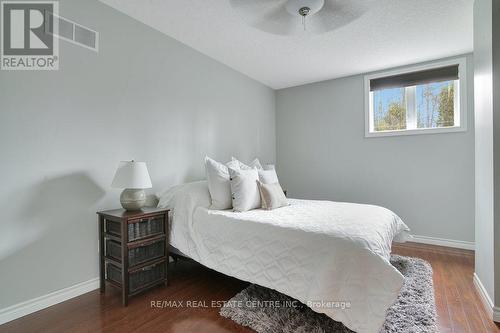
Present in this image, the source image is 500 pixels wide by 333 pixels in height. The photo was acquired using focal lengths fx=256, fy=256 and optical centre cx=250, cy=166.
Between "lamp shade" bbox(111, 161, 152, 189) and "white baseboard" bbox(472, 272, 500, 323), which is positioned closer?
"white baseboard" bbox(472, 272, 500, 323)

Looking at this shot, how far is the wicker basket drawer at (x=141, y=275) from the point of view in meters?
2.07

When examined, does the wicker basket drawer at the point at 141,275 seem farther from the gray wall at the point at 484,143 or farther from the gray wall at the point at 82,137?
the gray wall at the point at 484,143

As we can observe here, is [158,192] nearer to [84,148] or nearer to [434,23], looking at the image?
[84,148]

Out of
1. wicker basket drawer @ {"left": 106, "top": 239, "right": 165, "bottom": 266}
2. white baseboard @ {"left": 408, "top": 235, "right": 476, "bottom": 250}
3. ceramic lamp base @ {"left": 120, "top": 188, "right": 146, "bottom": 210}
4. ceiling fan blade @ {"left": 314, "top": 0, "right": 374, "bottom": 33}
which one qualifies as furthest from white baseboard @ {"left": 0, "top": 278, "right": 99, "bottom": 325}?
white baseboard @ {"left": 408, "top": 235, "right": 476, "bottom": 250}

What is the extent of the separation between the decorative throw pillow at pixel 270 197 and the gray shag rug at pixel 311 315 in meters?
0.78

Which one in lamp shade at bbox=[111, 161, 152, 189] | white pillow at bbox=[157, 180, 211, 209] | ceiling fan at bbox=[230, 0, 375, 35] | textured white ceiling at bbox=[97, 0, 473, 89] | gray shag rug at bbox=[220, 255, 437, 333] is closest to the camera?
gray shag rug at bbox=[220, 255, 437, 333]

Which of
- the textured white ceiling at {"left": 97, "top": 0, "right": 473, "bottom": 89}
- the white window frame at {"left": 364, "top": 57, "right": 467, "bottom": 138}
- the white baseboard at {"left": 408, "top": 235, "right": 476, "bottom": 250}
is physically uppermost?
the textured white ceiling at {"left": 97, "top": 0, "right": 473, "bottom": 89}

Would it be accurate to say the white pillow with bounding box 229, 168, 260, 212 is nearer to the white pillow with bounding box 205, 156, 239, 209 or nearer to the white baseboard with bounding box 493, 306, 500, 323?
the white pillow with bounding box 205, 156, 239, 209

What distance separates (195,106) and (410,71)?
3011 mm

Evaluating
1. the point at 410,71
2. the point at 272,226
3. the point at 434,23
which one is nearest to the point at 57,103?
the point at 272,226

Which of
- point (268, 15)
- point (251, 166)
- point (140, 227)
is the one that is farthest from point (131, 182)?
point (268, 15)

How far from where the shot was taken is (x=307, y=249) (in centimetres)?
171

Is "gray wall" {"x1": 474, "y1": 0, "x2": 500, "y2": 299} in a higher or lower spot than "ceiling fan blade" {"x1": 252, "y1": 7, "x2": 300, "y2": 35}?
lower
